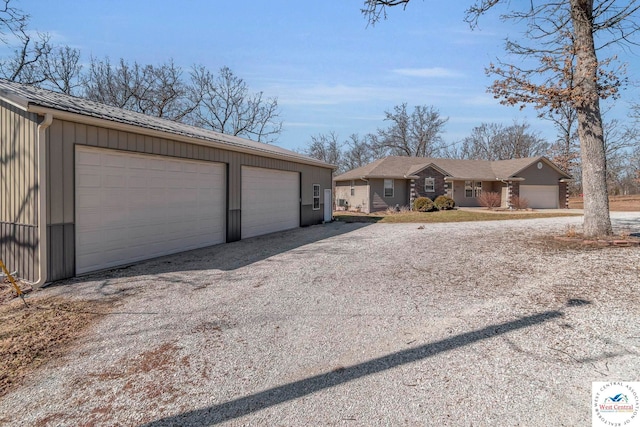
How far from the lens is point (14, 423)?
7.94ft

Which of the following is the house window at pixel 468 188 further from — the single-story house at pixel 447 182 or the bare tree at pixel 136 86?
the bare tree at pixel 136 86

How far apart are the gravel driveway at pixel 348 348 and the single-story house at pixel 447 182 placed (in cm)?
1642

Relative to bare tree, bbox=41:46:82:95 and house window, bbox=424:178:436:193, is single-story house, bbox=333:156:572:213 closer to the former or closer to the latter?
house window, bbox=424:178:436:193

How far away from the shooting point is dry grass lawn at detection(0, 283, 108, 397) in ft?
10.6

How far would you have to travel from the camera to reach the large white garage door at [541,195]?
998 inches

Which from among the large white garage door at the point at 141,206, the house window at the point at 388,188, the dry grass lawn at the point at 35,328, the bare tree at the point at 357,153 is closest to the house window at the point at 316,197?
the large white garage door at the point at 141,206

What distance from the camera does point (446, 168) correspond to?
25438 millimetres

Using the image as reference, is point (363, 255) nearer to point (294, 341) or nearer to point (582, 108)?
point (294, 341)

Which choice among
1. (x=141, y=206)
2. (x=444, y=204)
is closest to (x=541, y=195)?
(x=444, y=204)

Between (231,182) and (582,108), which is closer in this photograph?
(582,108)

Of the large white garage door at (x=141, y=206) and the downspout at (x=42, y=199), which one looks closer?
the downspout at (x=42, y=199)

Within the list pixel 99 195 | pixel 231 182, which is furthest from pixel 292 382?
pixel 231 182

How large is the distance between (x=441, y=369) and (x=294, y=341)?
4.79ft
